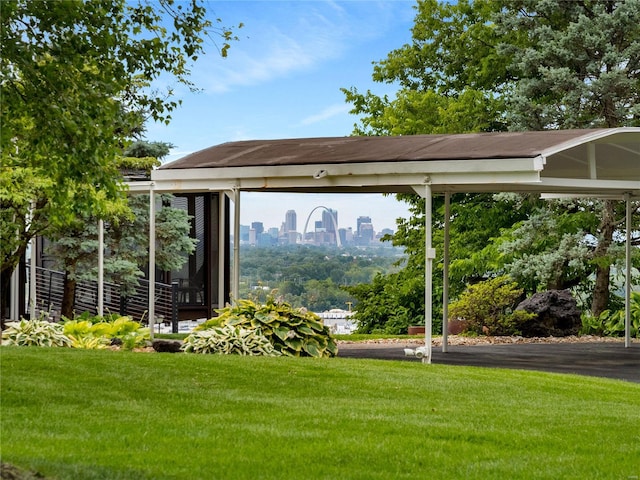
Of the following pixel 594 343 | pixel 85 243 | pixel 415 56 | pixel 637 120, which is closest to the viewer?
pixel 594 343

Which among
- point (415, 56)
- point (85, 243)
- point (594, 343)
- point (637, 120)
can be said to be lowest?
point (594, 343)

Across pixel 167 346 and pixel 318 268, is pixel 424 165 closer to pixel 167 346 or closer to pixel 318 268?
pixel 167 346

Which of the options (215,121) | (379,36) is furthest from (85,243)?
(379,36)

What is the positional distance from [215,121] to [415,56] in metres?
6.46

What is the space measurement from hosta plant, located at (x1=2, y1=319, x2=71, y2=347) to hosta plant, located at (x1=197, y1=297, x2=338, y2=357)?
192 centimetres

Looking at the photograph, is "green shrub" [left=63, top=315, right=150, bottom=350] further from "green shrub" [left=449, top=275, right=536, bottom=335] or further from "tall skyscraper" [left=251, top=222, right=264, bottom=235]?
"tall skyscraper" [left=251, top=222, right=264, bottom=235]

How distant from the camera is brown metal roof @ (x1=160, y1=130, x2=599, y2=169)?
12.8 metres

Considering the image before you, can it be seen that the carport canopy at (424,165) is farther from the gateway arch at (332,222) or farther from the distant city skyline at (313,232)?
the distant city skyline at (313,232)

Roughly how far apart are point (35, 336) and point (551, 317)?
9786mm

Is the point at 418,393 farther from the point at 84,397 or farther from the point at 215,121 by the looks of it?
the point at 215,121

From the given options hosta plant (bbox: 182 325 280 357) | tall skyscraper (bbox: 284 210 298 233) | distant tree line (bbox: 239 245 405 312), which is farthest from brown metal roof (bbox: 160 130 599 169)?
tall skyscraper (bbox: 284 210 298 233)

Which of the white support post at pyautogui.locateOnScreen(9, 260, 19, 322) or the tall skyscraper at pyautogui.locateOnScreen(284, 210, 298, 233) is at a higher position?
the tall skyscraper at pyautogui.locateOnScreen(284, 210, 298, 233)

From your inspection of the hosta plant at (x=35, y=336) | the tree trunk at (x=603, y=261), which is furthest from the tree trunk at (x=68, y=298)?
the tree trunk at (x=603, y=261)

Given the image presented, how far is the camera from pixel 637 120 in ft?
72.4
